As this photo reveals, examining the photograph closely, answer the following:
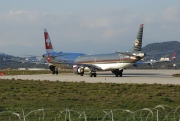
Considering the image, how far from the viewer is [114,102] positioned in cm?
2688

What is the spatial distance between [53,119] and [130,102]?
855 cm

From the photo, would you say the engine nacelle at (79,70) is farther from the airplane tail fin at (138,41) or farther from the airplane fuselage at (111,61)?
the airplane tail fin at (138,41)

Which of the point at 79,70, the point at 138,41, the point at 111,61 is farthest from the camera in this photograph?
the point at 79,70

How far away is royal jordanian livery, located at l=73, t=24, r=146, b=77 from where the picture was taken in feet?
217

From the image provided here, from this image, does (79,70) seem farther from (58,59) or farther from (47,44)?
(47,44)

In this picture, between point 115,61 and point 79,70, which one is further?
point 79,70

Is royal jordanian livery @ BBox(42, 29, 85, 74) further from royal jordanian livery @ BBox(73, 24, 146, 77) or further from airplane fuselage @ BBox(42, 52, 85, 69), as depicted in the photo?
royal jordanian livery @ BBox(73, 24, 146, 77)

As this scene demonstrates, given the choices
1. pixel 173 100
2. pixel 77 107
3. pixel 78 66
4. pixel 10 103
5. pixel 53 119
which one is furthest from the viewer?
pixel 78 66

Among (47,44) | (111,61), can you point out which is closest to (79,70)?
(111,61)

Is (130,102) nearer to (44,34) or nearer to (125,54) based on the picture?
(125,54)

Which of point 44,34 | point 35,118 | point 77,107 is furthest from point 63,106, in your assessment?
point 44,34

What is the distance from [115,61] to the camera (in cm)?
6825

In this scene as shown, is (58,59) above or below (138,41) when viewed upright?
below

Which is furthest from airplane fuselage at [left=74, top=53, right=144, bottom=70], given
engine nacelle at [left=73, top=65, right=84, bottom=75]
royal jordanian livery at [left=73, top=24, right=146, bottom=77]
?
engine nacelle at [left=73, top=65, right=84, bottom=75]
